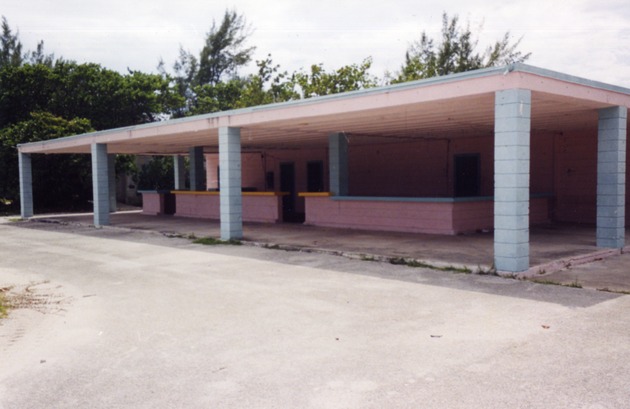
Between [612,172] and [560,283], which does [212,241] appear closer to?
[560,283]

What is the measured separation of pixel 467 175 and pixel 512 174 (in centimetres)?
1183

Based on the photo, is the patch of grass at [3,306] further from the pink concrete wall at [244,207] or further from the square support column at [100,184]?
the square support column at [100,184]

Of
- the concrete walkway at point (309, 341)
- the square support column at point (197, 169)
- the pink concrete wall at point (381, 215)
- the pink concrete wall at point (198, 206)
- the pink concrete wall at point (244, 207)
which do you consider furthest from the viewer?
the square support column at point (197, 169)

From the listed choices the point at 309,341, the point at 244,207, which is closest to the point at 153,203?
the point at 244,207

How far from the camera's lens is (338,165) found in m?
17.2

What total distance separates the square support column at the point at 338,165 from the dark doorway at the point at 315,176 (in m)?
7.11

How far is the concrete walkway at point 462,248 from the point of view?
28.9ft

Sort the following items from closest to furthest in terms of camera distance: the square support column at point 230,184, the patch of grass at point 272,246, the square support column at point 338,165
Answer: the patch of grass at point 272,246 → the square support column at point 230,184 → the square support column at point 338,165

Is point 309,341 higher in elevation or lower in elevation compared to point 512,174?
lower

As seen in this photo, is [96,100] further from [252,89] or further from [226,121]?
[226,121]

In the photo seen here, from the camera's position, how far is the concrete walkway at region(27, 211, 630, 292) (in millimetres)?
8805

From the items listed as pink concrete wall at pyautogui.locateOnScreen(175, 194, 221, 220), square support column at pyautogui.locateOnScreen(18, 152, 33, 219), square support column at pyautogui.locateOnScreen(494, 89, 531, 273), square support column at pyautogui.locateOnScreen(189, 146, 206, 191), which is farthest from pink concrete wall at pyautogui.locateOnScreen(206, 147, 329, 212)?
square support column at pyautogui.locateOnScreen(494, 89, 531, 273)

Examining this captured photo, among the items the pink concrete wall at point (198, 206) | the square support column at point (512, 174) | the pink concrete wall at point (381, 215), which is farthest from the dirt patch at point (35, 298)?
the pink concrete wall at point (198, 206)

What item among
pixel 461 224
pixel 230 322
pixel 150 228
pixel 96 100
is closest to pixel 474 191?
pixel 461 224
